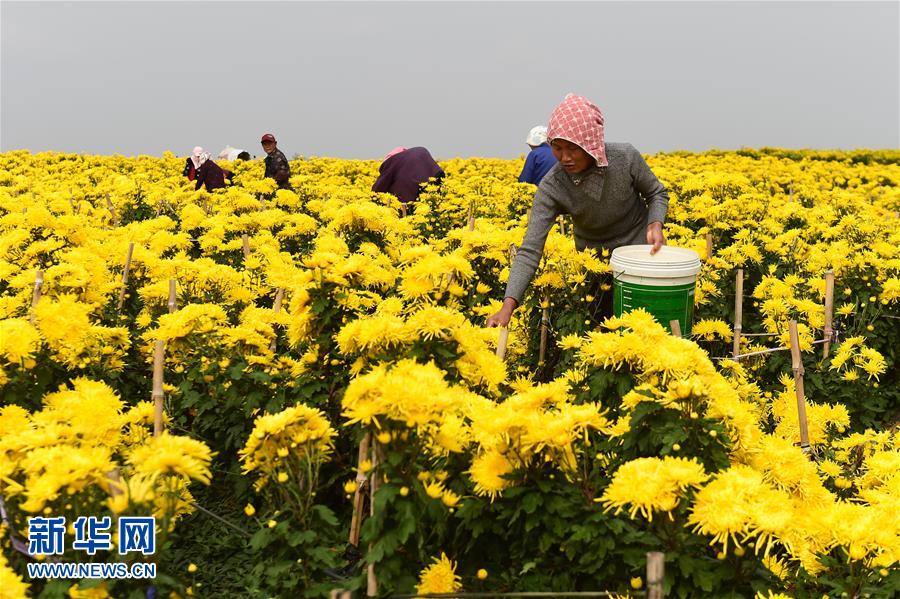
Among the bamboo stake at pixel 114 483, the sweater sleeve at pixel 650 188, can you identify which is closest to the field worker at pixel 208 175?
the sweater sleeve at pixel 650 188

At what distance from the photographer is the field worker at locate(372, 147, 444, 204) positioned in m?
10.2

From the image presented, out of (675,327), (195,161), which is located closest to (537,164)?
(675,327)

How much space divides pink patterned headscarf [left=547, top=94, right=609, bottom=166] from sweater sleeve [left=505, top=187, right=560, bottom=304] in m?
0.41

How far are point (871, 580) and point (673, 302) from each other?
1.93 metres

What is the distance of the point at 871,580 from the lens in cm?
206

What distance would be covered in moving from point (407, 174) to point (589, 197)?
6498 mm

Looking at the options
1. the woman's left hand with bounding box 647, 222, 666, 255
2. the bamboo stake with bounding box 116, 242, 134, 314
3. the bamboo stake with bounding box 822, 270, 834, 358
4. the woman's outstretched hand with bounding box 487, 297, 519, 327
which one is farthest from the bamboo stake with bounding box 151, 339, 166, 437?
the bamboo stake with bounding box 822, 270, 834, 358

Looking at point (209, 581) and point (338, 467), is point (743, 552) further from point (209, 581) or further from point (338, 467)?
point (209, 581)

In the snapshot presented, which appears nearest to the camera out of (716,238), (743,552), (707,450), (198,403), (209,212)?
(743,552)

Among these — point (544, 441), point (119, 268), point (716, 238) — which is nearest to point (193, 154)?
point (119, 268)

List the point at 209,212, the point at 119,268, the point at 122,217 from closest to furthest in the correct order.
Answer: the point at 119,268
the point at 209,212
the point at 122,217

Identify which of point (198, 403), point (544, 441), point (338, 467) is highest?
point (544, 441)

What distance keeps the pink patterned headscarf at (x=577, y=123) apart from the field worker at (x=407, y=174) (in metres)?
6.35

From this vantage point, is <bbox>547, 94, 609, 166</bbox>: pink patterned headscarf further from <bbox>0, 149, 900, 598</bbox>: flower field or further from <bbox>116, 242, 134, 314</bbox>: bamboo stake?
<bbox>116, 242, 134, 314</bbox>: bamboo stake
